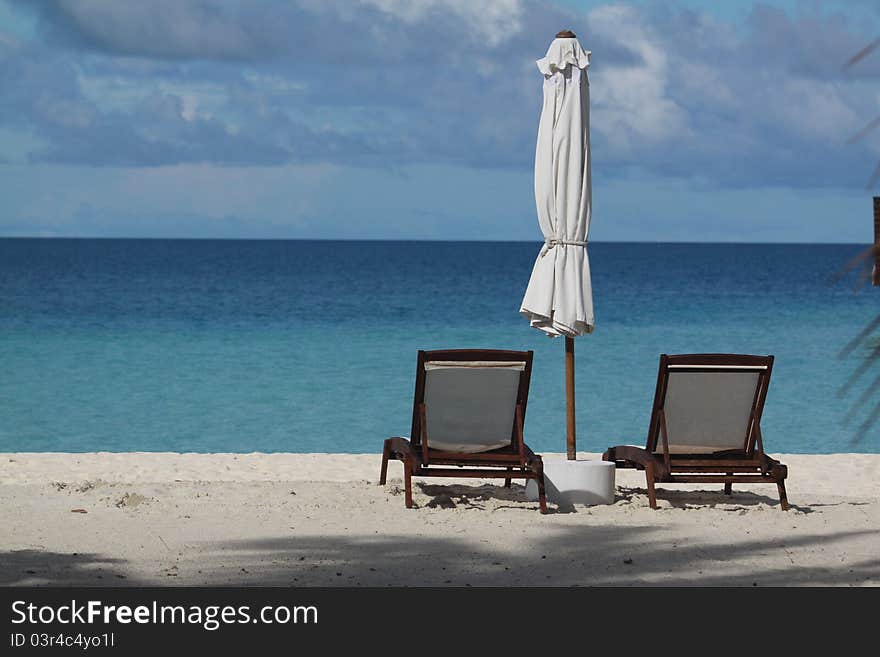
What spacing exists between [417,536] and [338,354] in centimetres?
1565

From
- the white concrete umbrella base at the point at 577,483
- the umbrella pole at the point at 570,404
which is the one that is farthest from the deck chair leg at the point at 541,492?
the umbrella pole at the point at 570,404

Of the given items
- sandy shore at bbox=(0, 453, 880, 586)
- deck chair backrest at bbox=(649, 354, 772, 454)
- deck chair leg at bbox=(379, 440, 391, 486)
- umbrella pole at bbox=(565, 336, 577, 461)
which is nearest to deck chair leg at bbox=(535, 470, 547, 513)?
sandy shore at bbox=(0, 453, 880, 586)

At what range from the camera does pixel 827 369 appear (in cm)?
1864

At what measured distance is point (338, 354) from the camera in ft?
69.2

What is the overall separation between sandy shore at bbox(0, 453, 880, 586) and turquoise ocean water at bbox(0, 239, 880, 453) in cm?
107

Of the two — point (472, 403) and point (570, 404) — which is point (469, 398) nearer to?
point (472, 403)

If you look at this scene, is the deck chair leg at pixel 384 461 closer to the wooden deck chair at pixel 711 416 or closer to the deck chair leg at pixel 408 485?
the deck chair leg at pixel 408 485

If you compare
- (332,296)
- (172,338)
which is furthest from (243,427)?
(332,296)

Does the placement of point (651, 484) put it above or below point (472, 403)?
below

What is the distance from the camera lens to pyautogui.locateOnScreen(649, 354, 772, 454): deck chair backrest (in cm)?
632

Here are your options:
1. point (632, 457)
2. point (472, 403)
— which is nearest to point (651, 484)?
point (632, 457)

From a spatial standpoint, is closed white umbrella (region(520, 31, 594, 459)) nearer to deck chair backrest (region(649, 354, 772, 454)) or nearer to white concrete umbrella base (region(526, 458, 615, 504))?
white concrete umbrella base (region(526, 458, 615, 504))

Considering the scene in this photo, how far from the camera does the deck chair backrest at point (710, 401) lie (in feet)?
20.7

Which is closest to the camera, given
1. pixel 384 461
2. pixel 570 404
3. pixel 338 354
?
pixel 570 404
